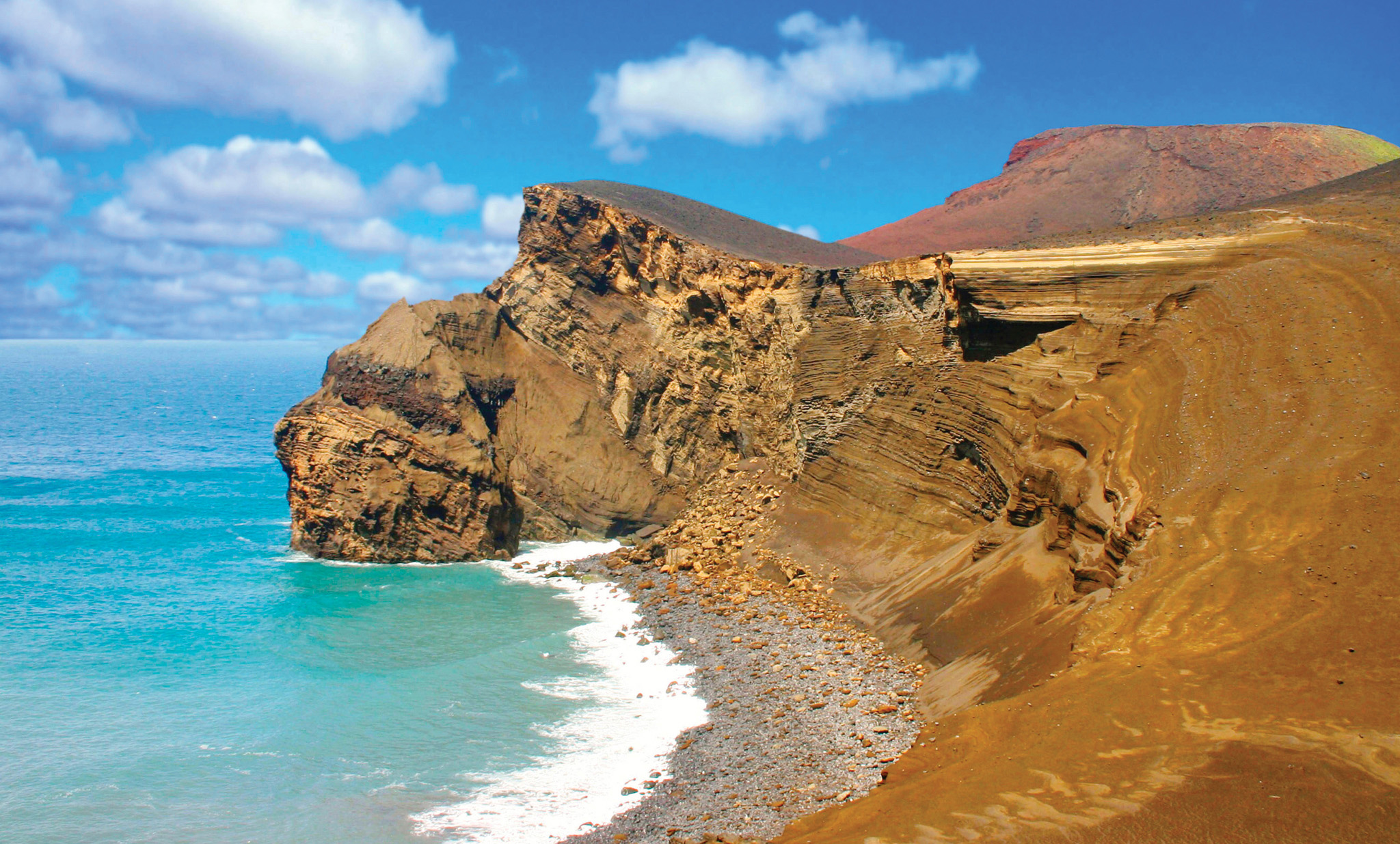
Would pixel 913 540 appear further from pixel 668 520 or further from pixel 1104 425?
pixel 668 520

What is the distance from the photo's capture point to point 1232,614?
10.5 meters

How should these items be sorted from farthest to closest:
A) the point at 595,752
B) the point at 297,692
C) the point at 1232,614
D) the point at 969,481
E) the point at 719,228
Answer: the point at 719,228 → the point at 969,481 → the point at 297,692 → the point at 595,752 → the point at 1232,614

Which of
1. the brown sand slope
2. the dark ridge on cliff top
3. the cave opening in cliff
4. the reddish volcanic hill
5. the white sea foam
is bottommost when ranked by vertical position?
the white sea foam

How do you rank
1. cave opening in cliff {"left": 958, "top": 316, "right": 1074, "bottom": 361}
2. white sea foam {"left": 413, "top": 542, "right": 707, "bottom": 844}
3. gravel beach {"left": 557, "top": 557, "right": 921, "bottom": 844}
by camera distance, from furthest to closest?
cave opening in cliff {"left": 958, "top": 316, "right": 1074, "bottom": 361}, white sea foam {"left": 413, "top": 542, "right": 707, "bottom": 844}, gravel beach {"left": 557, "top": 557, "right": 921, "bottom": 844}

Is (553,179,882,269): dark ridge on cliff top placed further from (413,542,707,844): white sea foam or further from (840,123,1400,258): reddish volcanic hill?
(413,542,707,844): white sea foam

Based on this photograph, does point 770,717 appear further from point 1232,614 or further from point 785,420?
point 785,420

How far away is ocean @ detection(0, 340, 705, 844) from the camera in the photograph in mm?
13422

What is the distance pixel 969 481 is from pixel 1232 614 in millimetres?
11140

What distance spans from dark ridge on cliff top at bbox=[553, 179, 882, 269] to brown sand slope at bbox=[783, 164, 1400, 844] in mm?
16348

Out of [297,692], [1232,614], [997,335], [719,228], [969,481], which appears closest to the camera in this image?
[1232,614]

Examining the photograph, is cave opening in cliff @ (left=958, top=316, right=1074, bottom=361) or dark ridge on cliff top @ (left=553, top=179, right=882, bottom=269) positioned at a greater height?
dark ridge on cliff top @ (left=553, top=179, right=882, bottom=269)

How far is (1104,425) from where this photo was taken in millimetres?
16656

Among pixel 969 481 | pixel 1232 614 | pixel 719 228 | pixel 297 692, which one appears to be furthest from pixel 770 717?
pixel 719 228

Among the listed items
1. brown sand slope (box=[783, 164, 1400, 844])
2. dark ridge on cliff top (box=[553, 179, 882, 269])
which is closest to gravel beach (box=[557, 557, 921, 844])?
brown sand slope (box=[783, 164, 1400, 844])
